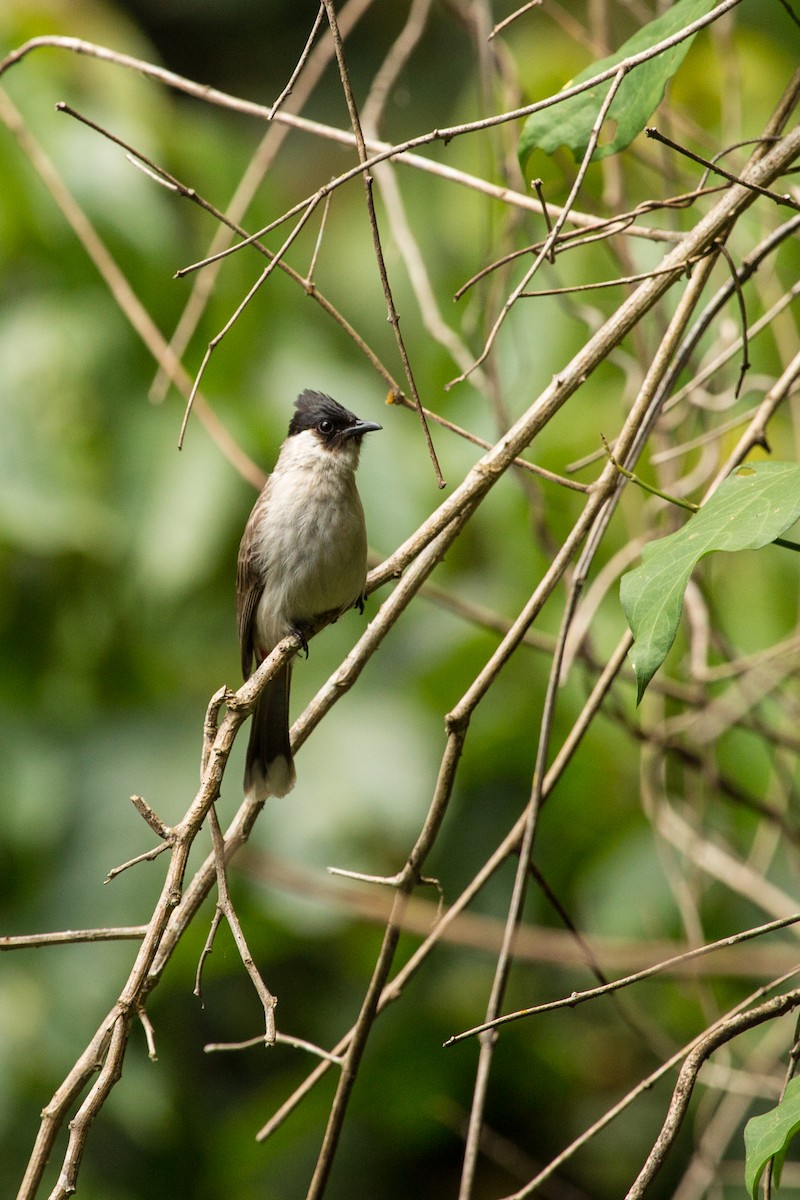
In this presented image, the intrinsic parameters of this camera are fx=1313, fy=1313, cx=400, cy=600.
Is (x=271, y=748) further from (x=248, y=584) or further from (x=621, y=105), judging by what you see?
(x=621, y=105)

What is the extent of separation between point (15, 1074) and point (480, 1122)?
2589 millimetres

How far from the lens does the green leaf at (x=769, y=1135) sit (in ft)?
4.61

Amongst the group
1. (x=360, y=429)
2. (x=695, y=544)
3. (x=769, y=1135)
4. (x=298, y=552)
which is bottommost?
(x=769, y=1135)

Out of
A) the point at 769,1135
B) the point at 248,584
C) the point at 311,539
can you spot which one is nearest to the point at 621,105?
the point at 769,1135

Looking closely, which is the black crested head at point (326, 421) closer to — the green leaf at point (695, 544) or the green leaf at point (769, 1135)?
the green leaf at point (695, 544)

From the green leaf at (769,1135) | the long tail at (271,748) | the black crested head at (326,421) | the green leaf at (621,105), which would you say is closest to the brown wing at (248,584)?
the long tail at (271,748)

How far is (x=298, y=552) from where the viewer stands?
131 inches

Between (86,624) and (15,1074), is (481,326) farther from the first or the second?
(15,1074)

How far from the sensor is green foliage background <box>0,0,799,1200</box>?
3918 millimetres

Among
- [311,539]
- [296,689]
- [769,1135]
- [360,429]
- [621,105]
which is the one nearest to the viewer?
[769,1135]

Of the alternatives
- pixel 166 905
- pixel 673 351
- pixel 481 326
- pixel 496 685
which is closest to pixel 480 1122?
pixel 166 905

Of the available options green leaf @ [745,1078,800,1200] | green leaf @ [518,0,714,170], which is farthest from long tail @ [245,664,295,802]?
green leaf @ [745,1078,800,1200]

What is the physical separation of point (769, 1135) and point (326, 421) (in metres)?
2.45

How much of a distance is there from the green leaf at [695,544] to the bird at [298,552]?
1.65 metres
